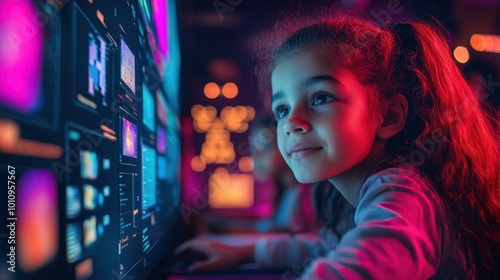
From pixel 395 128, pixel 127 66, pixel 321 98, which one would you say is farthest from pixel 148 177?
pixel 395 128

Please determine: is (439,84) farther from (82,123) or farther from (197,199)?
(197,199)

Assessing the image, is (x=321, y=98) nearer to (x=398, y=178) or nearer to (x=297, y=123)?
(x=297, y=123)

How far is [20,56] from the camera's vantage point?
292 mm

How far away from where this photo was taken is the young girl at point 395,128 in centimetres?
63

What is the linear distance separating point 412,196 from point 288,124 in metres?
0.21

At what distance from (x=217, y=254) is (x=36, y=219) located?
727 mm

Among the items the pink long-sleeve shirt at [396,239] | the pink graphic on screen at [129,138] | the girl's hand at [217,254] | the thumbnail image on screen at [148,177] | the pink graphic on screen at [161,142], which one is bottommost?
the girl's hand at [217,254]

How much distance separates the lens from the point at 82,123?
400mm

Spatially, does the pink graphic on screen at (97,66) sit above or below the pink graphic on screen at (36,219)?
above

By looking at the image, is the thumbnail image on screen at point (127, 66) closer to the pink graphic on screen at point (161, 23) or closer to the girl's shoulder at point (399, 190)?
the pink graphic on screen at point (161, 23)

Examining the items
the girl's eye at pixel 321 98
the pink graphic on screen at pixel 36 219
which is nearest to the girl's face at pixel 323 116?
the girl's eye at pixel 321 98

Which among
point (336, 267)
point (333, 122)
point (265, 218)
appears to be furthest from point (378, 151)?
point (265, 218)

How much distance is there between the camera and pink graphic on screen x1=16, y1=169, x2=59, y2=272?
0.98ft

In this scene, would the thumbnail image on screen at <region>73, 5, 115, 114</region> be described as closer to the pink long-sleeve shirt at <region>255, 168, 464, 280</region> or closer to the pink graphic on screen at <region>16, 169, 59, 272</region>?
the pink graphic on screen at <region>16, 169, 59, 272</region>
